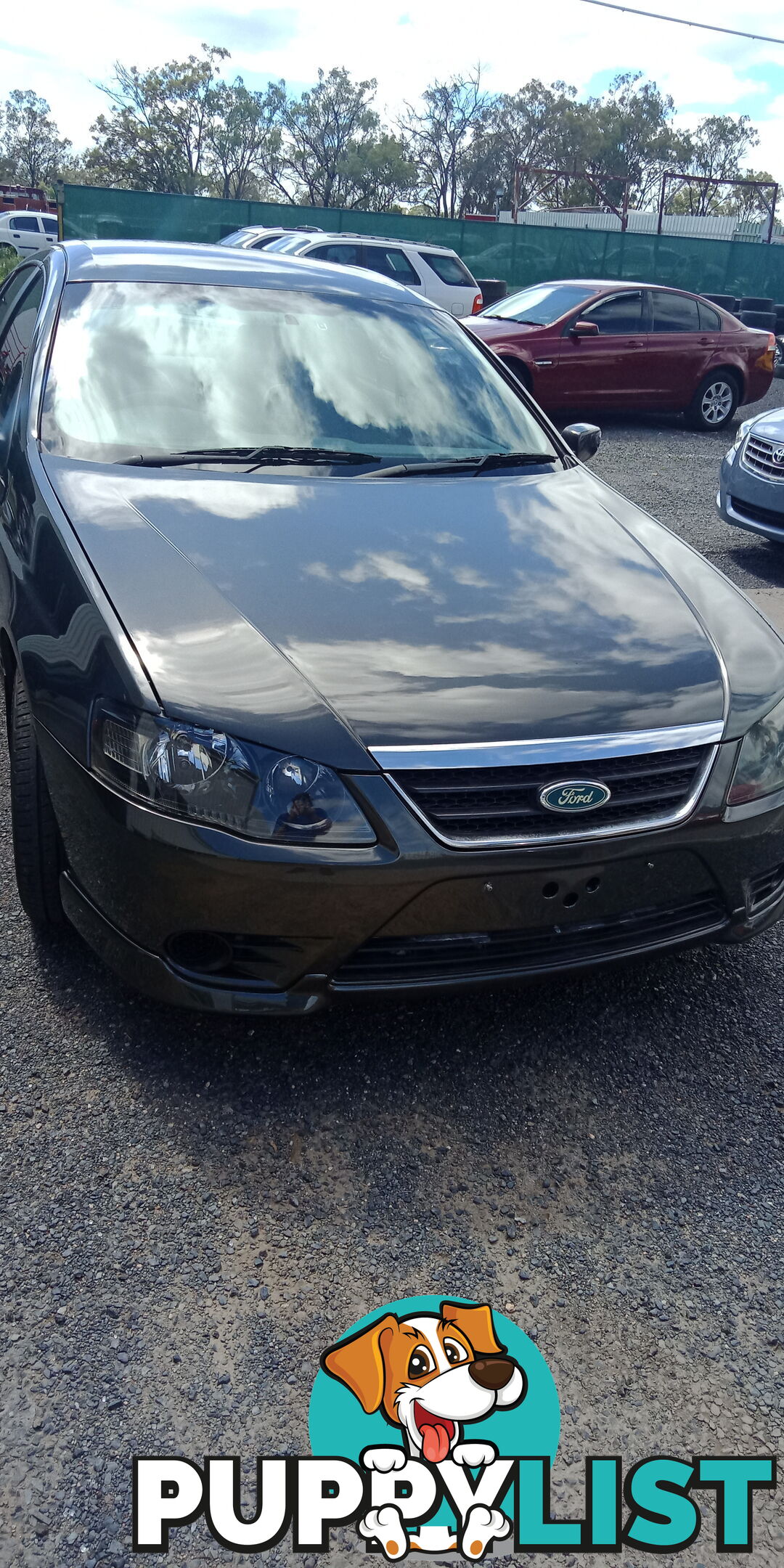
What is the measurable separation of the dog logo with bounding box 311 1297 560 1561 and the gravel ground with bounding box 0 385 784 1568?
0.04 meters

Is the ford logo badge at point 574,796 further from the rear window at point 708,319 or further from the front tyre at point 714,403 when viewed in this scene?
the rear window at point 708,319

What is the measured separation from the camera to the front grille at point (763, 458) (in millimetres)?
7078

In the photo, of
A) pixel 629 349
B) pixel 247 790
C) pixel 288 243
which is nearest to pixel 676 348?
pixel 629 349

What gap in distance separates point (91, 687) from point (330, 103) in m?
81.9

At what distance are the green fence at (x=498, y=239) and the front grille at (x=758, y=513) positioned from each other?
17.4 meters

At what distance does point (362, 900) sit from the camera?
217cm

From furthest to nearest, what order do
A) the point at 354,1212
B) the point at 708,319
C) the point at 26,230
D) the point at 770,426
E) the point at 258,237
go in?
the point at 26,230 < the point at 258,237 < the point at 708,319 < the point at 770,426 < the point at 354,1212

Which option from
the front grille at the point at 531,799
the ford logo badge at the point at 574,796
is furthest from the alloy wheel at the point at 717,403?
the ford logo badge at the point at 574,796

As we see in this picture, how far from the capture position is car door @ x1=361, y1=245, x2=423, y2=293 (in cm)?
1505

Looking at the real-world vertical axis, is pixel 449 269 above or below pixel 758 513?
above

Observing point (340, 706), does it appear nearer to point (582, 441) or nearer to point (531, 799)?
point (531, 799)

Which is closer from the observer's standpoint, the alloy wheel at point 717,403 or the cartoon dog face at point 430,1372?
the cartoon dog face at point 430,1372

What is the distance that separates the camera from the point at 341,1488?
169 cm

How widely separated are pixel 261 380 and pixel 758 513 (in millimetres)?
4634
